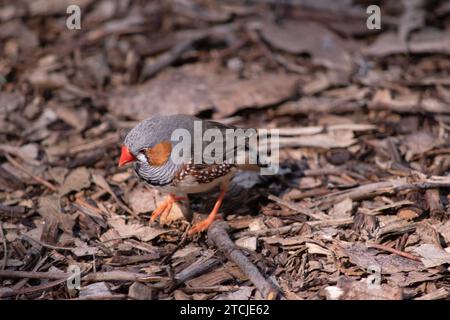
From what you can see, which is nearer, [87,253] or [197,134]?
[87,253]

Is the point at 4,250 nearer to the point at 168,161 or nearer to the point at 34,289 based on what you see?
the point at 34,289

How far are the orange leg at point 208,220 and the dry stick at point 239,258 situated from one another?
0.05 meters

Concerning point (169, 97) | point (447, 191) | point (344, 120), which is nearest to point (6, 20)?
point (169, 97)

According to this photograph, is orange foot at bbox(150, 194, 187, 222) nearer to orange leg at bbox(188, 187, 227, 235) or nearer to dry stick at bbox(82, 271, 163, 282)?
orange leg at bbox(188, 187, 227, 235)

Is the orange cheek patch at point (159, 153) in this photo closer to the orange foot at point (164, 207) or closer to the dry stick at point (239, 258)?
the orange foot at point (164, 207)

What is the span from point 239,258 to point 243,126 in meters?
1.88

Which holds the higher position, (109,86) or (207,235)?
(109,86)

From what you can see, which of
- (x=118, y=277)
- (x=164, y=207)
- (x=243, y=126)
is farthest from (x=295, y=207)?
(x=118, y=277)

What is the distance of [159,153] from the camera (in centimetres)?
443

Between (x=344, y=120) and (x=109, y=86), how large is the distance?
7.90 ft
